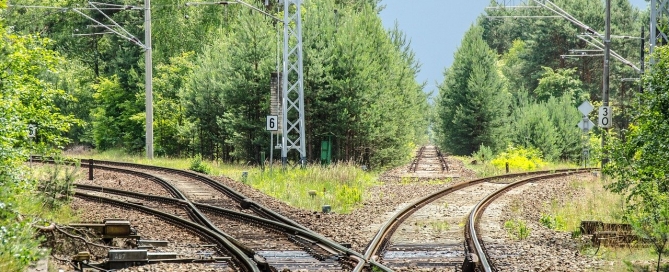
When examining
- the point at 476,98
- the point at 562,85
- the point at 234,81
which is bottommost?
the point at 476,98

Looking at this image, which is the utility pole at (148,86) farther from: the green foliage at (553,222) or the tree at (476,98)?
the tree at (476,98)

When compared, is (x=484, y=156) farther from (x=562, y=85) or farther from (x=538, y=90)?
(x=538, y=90)

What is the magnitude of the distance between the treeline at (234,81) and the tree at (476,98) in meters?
3.76

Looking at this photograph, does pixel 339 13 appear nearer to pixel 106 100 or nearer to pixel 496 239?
pixel 106 100

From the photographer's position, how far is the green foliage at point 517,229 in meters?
15.9

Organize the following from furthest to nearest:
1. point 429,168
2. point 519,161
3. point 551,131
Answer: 1. point 551,131
2. point 429,168
3. point 519,161

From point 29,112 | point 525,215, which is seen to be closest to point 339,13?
point 525,215

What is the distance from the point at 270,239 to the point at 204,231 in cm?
129

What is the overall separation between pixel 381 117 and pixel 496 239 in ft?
92.0

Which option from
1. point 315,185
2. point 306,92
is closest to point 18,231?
point 315,185

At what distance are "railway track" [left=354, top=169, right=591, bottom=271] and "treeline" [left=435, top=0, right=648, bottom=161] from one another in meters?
21.8

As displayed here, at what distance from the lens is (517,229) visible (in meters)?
16.9

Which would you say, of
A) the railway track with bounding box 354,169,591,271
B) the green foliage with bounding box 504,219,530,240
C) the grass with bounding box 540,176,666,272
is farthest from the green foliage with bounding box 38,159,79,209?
the grass with bounding box 540,176,666,272

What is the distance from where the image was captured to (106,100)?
58812 millimetres
